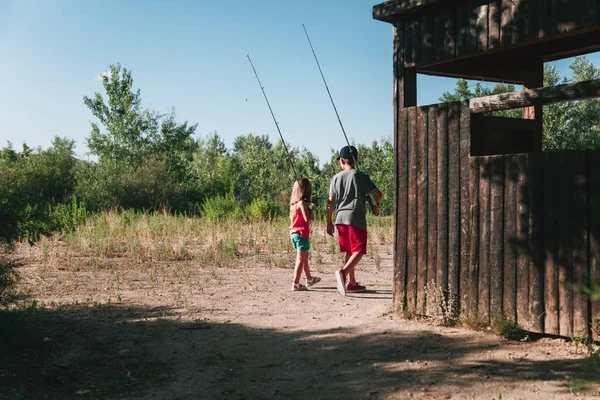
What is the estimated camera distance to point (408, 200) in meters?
7.11

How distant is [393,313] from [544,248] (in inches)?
86.9

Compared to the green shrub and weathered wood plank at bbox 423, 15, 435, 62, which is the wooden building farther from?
the green shrub

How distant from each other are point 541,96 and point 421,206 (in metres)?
1.85

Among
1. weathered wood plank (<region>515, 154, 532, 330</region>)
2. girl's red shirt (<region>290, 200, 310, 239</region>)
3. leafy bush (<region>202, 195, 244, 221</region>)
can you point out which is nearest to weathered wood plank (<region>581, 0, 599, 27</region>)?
weathered wood plank (<region>515, 154, 532, 330</region>)

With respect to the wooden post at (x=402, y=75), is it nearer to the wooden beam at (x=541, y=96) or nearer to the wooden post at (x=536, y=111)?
the wooden beam at (x=541, y=96)

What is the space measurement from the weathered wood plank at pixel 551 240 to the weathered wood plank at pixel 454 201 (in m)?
1.02

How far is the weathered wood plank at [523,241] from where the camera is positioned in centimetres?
586

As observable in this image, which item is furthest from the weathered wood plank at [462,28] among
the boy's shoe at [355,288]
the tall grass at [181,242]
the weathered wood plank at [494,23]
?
the tall grass at [181,242]

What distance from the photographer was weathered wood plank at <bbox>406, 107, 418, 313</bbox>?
7000mm

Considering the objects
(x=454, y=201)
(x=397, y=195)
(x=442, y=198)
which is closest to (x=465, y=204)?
(x=454, y=201)

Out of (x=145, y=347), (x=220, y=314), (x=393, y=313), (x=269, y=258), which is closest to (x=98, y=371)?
(x=145, y=347)

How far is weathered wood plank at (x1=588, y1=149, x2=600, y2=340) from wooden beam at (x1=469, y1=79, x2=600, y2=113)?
537 millimetres

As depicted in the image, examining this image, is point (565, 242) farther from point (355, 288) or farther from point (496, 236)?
point (355, 288)

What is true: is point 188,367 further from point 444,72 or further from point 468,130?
point 444,72
